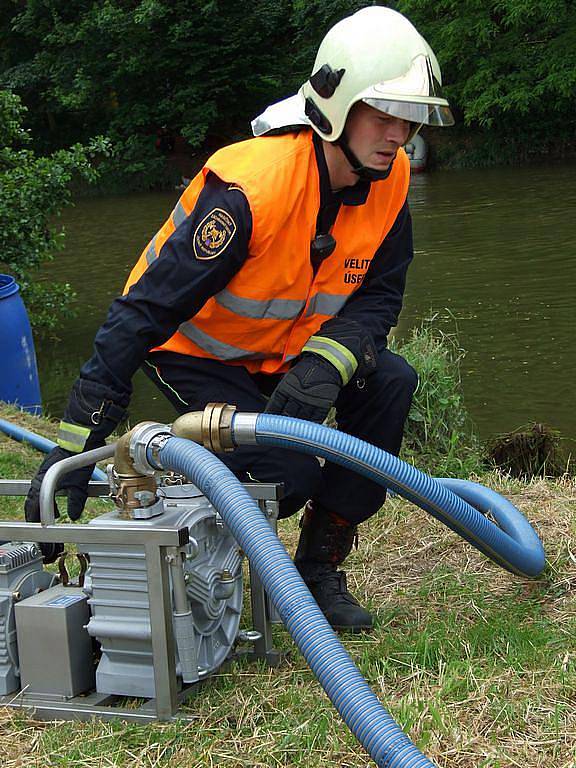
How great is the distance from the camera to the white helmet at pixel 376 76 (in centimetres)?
273

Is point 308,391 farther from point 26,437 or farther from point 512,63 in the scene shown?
Answer: point 512,63

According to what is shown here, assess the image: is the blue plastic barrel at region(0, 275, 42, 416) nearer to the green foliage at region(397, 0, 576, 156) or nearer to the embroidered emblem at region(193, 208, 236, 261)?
the embroidered emblem at region(193, 208, 236, 261)

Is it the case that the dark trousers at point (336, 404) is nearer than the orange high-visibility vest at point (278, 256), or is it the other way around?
the orange high-visibility vest at point (278, 256)

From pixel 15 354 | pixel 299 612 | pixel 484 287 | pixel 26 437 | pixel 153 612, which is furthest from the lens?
pixel 484 287

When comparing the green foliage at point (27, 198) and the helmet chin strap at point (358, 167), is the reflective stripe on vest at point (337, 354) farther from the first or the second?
the green foliage at point (27, 198)

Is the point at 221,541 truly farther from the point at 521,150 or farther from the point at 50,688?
the point at 521,150

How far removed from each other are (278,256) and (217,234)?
8.4 inches

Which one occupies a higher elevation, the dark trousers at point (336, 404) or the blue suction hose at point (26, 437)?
the dark trousers at point (336, 404)

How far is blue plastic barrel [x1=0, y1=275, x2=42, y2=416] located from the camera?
6.69 meters

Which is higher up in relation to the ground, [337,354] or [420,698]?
[337,354]

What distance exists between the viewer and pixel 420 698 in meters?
2.45

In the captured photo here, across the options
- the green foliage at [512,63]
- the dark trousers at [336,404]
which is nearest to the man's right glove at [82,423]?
the dark trousers at [336,404]

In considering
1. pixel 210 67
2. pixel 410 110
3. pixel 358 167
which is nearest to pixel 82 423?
pixel 358 167

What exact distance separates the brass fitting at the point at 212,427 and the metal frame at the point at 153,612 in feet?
0.63
